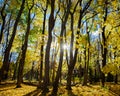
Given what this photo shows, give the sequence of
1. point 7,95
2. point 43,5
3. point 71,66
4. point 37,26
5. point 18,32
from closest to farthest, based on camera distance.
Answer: point 7,95 → point 71,66 → point 43,5 → point 37,26 → point 18,32

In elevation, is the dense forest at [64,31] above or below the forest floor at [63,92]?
above

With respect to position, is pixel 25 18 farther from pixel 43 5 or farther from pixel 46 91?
pixel 46 91

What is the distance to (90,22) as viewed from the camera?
28.7m

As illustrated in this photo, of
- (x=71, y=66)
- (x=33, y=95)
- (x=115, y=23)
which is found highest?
(x=115, y=23)

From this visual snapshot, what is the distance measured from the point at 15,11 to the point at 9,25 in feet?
27.5

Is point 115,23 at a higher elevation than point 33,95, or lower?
higher

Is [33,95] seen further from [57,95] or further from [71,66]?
[71,66]

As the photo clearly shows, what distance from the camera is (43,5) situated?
78.9ft

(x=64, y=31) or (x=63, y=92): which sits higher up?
(x=64, y=31)

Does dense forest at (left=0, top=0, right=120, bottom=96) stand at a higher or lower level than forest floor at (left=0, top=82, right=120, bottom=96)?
higher

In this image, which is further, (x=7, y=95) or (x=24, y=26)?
(x=24, y=26)

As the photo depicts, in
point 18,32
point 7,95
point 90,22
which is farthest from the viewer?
point 18,32

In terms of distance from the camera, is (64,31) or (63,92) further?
(64,31)

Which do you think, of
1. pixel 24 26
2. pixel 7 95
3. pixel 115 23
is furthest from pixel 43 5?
pixel 7 95
